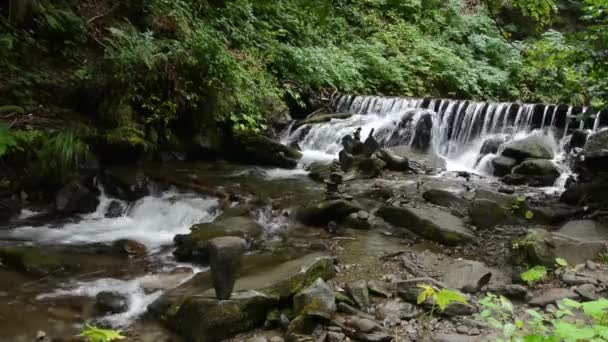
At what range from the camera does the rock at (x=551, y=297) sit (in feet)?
12.4

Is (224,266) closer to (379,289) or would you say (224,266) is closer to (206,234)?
(379,289)

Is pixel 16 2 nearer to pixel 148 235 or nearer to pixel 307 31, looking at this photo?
pixel 148 235

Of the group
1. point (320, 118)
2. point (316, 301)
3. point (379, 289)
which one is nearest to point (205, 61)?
point (320, 118)

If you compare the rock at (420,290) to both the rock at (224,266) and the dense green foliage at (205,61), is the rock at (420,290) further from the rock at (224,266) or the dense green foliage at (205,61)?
the dense green foliage at (205,61)

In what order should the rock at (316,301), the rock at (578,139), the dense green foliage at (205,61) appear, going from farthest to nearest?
1. the rock at (578,139)
2. the dense green foliage at (205,61)
3. the rock at (316,301)

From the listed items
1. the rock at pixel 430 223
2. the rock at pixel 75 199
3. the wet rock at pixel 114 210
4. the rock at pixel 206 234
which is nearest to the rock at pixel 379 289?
the rock at pixel 430 223

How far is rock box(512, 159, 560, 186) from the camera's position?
29.1ft

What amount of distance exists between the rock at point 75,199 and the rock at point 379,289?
4457mm

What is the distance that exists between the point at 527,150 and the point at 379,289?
7323 mm

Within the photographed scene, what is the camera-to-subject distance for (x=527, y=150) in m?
9.98

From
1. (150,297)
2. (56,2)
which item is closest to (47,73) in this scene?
(56,2)

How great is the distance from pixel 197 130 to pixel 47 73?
2.84 m

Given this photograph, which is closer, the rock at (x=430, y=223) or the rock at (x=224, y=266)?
the rock at (x=224, y=266)

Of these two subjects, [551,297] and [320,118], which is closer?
[551,297]
